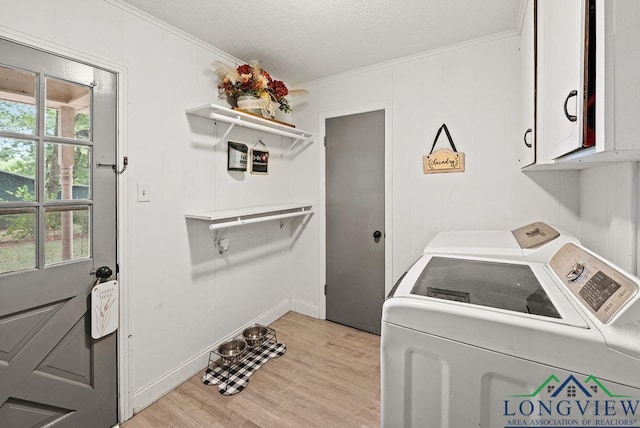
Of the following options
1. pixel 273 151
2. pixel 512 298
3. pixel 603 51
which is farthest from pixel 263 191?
pixel 603 51

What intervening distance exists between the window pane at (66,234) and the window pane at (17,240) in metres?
0.05

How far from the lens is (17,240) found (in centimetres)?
135

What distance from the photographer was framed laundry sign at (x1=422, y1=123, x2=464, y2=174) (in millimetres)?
2270

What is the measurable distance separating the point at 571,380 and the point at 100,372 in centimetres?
214

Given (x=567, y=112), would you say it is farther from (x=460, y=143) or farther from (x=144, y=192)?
(x=144, y=192)

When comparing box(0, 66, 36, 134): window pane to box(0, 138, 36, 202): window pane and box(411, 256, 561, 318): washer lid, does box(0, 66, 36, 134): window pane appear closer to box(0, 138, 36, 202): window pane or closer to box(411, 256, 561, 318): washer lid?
box(0, 138, 36, 202): window pane

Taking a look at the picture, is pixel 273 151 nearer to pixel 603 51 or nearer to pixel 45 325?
pixel 45 325

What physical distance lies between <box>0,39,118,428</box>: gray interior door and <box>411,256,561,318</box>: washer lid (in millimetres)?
1716

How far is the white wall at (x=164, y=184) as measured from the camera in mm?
1553

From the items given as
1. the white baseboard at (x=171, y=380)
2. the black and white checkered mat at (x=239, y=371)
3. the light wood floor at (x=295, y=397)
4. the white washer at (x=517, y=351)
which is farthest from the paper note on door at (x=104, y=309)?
the white washer at (x=517, y=351)

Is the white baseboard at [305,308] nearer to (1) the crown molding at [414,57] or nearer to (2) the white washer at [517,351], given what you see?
(2) the white washer at [517,351]

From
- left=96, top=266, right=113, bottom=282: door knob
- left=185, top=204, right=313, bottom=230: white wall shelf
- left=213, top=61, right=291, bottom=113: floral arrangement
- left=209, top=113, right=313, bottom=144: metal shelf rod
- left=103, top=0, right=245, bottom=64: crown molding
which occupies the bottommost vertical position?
left=96, top=266, right=113, bottom=282: door knob

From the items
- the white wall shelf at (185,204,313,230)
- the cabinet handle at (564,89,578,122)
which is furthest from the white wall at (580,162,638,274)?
the white wall shelf at (185,204,313,230)

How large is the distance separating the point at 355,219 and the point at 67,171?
2094mm
